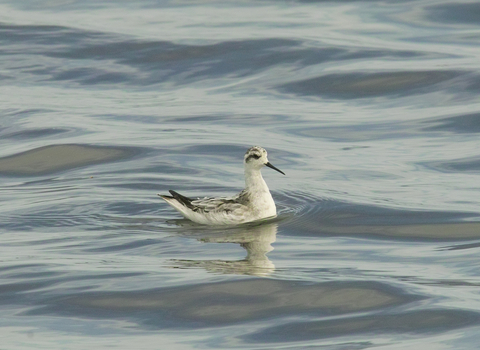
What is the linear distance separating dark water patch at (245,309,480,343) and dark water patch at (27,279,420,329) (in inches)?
12.2

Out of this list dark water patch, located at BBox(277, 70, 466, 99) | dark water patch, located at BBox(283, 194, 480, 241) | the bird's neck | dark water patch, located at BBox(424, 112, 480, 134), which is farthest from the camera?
dark water patch, located at BBox(277, 70, 466, 99)

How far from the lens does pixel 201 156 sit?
18.4 m

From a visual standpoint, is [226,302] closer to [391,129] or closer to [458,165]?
[458,165]

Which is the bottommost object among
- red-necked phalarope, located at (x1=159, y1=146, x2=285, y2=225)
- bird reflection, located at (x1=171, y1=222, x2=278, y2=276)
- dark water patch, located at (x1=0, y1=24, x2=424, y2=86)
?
bird reflection, located at (x1=171, y1=222, x2=278, y2=276)

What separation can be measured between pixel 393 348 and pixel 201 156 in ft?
31.4

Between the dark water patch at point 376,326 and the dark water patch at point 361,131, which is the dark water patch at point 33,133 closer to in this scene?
the dark water patch at point 361,131

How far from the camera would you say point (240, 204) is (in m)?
14.4

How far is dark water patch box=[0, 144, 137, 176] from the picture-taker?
58.1ft

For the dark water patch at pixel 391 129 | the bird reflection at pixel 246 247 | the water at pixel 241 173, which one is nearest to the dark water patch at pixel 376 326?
the water at pixel 241 173

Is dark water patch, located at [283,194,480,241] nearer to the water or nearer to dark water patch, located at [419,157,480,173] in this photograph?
the water

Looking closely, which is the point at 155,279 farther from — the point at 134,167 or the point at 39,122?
the point at 39,122

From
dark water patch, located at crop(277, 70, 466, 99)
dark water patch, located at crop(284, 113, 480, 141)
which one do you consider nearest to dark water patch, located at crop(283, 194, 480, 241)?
dark water patch, located at crop(284, 113, 480, 141)

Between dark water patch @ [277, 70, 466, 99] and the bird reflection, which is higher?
dark water patch @ [277, 70, 466, 99]

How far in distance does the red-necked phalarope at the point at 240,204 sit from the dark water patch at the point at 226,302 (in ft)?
10.1
